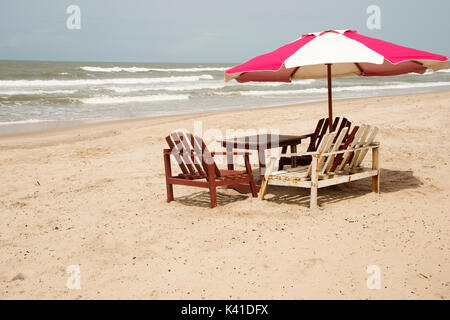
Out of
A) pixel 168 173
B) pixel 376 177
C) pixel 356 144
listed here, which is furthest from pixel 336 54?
pixel 168 173

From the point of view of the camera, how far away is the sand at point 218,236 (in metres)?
3.39


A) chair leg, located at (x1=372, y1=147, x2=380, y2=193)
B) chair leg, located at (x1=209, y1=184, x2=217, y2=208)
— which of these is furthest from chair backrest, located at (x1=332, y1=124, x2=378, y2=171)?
chair leg, located at (x1=209, y1=184, x2=217, y2=208)

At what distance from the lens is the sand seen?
11.1 ft

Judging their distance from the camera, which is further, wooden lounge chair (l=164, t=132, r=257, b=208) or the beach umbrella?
wooden lounge chair (l=164, t=132, r=257, b=208)

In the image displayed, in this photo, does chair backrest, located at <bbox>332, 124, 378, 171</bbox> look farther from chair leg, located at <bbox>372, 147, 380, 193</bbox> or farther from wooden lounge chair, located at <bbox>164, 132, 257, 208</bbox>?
wooden lounge chair, located at <bbox>164, 132, 257, 208</bbox>

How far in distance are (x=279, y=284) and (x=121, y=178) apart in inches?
160

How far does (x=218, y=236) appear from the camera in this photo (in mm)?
4348

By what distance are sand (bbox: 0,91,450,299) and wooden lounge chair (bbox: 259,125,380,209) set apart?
259 millimetres

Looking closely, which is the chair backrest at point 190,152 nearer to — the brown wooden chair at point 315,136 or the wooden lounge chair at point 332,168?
the wooden lounge chair at point 332,168

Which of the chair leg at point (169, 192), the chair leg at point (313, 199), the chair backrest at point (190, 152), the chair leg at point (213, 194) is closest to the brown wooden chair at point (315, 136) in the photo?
the chair leg at point (313, 199)

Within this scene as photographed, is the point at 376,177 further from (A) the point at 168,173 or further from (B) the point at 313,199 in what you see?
(A) the point at 168,173

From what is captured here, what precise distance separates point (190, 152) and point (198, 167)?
0.65ft

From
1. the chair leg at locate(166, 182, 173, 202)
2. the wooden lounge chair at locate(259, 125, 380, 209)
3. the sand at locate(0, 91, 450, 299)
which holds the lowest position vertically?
the sand at locate(0, 91, 450, 299)

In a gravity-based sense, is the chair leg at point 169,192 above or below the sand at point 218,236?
above
